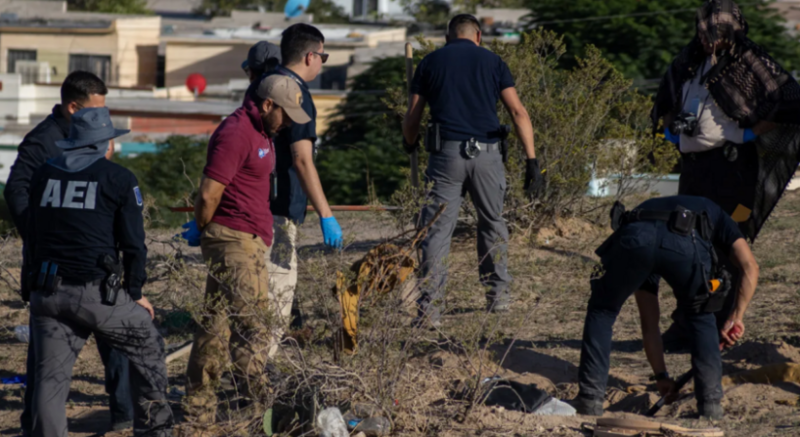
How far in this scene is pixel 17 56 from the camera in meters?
42.5

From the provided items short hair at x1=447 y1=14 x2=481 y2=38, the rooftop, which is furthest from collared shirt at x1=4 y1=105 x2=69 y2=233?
the rooftop

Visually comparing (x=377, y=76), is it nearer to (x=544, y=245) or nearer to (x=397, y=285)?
(x=544, y=245)

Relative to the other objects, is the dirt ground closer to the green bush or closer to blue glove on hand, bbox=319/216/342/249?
blue glove on hand, bbox=319/216/342/249

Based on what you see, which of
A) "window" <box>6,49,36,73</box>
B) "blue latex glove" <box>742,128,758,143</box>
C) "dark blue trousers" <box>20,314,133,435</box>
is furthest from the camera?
"window" <box>6,49,36,73</box>

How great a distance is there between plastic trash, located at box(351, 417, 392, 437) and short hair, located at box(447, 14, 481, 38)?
109 inches

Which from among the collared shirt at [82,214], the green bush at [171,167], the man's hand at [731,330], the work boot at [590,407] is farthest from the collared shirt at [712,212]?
the green bush at [171,167]

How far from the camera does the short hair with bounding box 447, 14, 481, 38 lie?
5.88 metres

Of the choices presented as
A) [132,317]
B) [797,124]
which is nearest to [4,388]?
[132,317]

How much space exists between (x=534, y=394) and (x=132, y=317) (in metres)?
1.88

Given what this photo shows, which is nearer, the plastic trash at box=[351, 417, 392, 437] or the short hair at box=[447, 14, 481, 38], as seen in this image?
the plastic trash at box=[351, 417, 392, 437]

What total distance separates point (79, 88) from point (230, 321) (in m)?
1.55

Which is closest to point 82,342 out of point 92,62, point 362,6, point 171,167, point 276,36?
point 171,167

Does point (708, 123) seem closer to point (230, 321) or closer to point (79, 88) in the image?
point (230, 321)

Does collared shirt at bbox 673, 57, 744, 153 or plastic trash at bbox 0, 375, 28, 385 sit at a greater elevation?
collared shirt at bbox 673, 57, 744, 153
